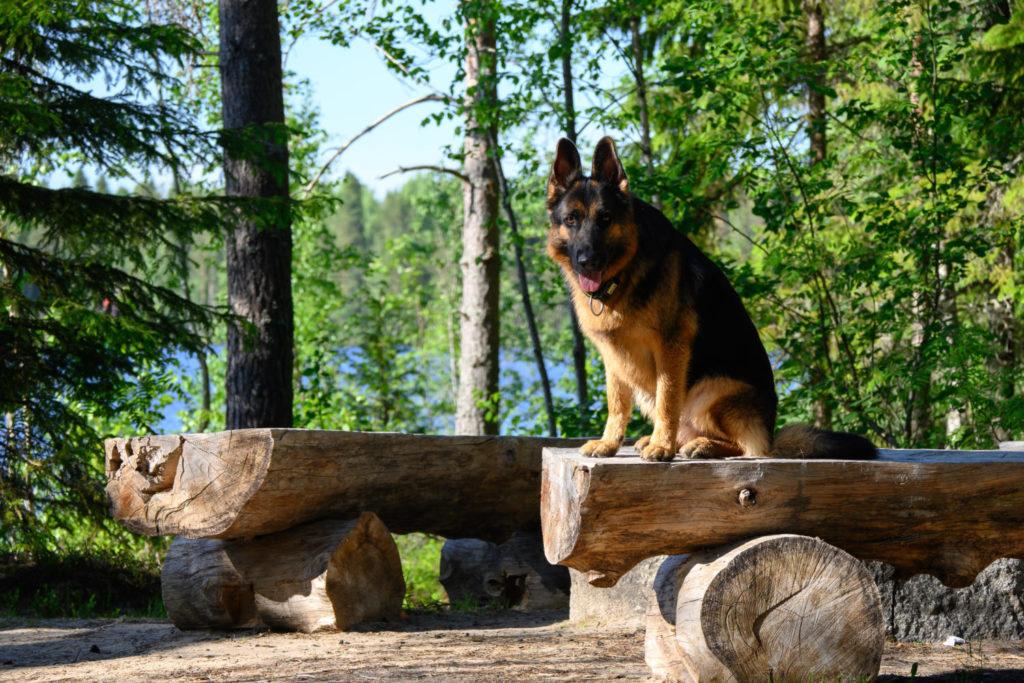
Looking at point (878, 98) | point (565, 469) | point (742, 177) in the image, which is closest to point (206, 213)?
point (742, 177)

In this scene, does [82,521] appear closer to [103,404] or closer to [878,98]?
[103,404]

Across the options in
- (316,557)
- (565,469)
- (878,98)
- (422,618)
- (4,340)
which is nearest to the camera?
(565,469)

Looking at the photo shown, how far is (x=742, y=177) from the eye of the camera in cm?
855

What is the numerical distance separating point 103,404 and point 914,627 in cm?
634

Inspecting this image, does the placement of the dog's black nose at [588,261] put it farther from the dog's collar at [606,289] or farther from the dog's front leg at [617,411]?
the dog's front leg at [617,411]

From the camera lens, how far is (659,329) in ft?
15.0

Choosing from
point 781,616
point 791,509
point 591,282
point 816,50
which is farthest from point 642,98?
point 781,616

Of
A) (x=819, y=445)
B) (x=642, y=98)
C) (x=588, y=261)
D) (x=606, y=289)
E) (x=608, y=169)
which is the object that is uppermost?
(x=642, y=98)

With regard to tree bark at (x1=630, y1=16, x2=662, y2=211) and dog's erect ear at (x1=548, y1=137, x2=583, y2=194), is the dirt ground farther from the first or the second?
tree bark at (x1=630, y1=16, x2=662, y2=211)

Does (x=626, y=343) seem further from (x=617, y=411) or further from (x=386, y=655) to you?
(x=386, y=655)

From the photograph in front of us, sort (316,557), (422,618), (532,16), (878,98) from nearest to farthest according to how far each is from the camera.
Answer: (316,557) < (422,618) < (532,16) < (878,98)

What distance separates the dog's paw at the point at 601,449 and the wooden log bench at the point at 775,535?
0.83ft

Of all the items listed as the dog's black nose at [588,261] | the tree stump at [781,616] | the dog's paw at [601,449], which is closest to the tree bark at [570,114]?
the dog's paw at [601,449]

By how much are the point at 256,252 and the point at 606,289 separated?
5468mm
